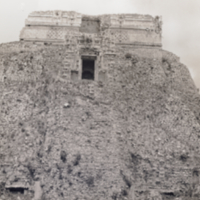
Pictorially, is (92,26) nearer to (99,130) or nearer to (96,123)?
(96,123)

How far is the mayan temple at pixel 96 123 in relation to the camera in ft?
33.6

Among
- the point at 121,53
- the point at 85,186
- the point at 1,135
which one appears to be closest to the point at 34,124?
the point at 1,135

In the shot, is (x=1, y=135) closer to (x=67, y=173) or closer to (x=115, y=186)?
(x=67, y=173)

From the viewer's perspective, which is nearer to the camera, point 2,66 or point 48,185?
point 48,185

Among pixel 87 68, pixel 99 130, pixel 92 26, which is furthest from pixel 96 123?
pixel 92 26

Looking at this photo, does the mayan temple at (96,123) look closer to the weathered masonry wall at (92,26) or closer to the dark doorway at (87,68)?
the dark doorway at (87,68)

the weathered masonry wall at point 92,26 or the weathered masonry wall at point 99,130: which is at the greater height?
the weathered masonry wall at point 92,26

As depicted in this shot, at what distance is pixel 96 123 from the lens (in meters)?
11.3

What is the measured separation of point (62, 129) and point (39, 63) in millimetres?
4602

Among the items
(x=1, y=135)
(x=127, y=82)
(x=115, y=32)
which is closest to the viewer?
(x=1, y=135)

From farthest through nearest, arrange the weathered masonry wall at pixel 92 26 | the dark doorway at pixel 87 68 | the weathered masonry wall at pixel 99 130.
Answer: the weathered masonry wall at pixel 92 26 → the dark doorway at pixel 87 68 → the weathered masonry wall at pixel 99 130

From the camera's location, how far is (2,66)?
1453cm

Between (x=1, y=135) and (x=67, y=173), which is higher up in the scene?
(x=1, y=135)

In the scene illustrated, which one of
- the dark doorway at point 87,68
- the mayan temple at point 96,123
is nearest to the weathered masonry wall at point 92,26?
the mayan temple at point 96,123
